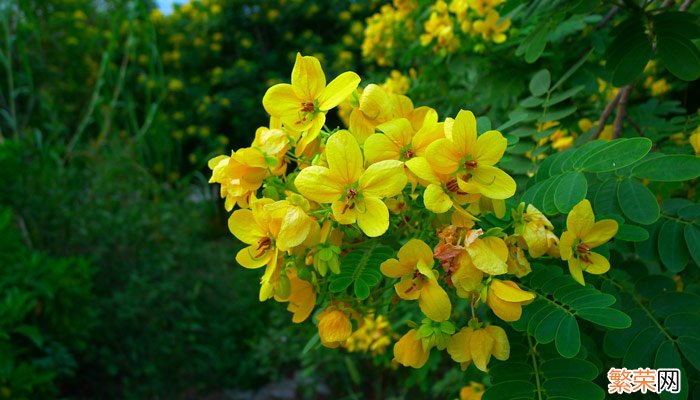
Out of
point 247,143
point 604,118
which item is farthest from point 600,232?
point 247,143

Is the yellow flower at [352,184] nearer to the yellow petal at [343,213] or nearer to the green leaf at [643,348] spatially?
the yellow petal at [343,213]

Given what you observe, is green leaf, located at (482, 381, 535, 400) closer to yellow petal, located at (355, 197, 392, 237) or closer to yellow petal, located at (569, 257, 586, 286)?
yellow petal, located at (569, 257, 586, 286)

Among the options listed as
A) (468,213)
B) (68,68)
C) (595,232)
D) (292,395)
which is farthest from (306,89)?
(68,68)

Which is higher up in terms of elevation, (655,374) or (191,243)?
(191,243)

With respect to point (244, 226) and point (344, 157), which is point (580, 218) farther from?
point (244, 226)

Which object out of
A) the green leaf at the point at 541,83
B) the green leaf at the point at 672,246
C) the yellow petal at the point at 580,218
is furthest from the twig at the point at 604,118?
the yellow petal at the point at 580,218

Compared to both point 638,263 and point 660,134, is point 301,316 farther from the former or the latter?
point 660,134
